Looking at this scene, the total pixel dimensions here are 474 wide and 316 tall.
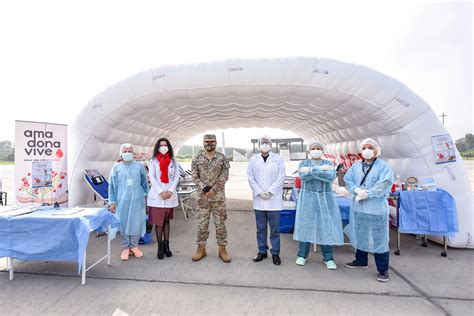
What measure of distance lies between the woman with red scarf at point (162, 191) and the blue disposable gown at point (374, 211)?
2221mm

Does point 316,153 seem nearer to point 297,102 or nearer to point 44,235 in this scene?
point 297,102

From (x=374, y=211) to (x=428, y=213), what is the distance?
4.14 feet

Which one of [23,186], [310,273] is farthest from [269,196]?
[23,186]

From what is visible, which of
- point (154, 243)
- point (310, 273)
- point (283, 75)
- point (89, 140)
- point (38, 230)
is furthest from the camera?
point (89, 140)

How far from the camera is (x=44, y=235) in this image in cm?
278

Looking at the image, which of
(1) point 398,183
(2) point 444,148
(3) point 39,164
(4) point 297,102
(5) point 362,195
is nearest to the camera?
(5) point 362,195

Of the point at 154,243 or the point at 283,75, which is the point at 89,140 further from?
the point at 283,75

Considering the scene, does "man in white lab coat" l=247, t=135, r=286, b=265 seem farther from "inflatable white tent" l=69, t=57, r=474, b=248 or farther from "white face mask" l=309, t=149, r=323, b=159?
"inflatable white tent" l=69, t=57, r=474, b=248

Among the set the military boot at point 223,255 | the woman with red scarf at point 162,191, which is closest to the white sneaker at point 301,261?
the military boot at point 223,255

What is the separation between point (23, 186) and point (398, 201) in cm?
478

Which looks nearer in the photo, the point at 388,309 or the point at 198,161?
the point at 388,309

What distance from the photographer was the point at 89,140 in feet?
16.1

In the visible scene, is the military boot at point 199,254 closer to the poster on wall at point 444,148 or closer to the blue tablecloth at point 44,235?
the blue tablecloth at point 44,235

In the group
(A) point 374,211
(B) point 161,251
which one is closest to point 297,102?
(A) point 374,211
